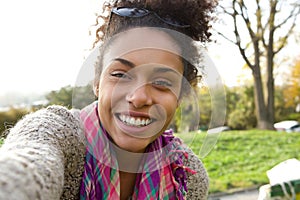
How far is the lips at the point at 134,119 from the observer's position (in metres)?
1.18

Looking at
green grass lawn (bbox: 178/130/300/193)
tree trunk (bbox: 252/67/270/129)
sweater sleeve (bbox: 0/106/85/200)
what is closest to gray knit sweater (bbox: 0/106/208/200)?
sweater sleeve (bbox: 0/106/85/200)

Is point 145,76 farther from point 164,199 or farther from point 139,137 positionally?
point 164,199

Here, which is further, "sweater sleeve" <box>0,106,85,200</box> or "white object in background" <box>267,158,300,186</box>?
"white object in background" <box>267,158,300,186</box>

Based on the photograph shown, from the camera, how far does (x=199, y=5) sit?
1.40m

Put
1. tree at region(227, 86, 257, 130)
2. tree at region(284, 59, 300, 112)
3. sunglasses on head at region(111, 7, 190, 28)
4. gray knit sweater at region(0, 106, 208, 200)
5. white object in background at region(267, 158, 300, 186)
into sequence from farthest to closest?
tree at region(284, 59, 300, 112)
tree at region(227, 86, 257, 130)
sunglasses on head at region(111, 7, 190, 28)
white object in background at region(267, 158, 300, 186)
gray knit sweater at region(0, 106, 208, 200)

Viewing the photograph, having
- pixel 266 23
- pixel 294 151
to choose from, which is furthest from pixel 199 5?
pixel 266 23

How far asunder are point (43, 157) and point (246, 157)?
660 cm

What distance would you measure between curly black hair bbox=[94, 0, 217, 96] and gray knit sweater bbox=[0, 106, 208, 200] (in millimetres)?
255

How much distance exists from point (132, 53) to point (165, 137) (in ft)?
1.49

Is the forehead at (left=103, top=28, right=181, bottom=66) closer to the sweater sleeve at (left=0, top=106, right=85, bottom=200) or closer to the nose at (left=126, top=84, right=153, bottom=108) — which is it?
the nose at (left=126, top=84, right=153, bottom=108)

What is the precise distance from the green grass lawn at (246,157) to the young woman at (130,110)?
3.92m

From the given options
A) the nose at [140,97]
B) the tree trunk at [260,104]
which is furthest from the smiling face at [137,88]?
the tree trunk at [260,104]

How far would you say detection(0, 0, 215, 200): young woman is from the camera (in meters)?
1.11

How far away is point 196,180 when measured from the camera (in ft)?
5.12
